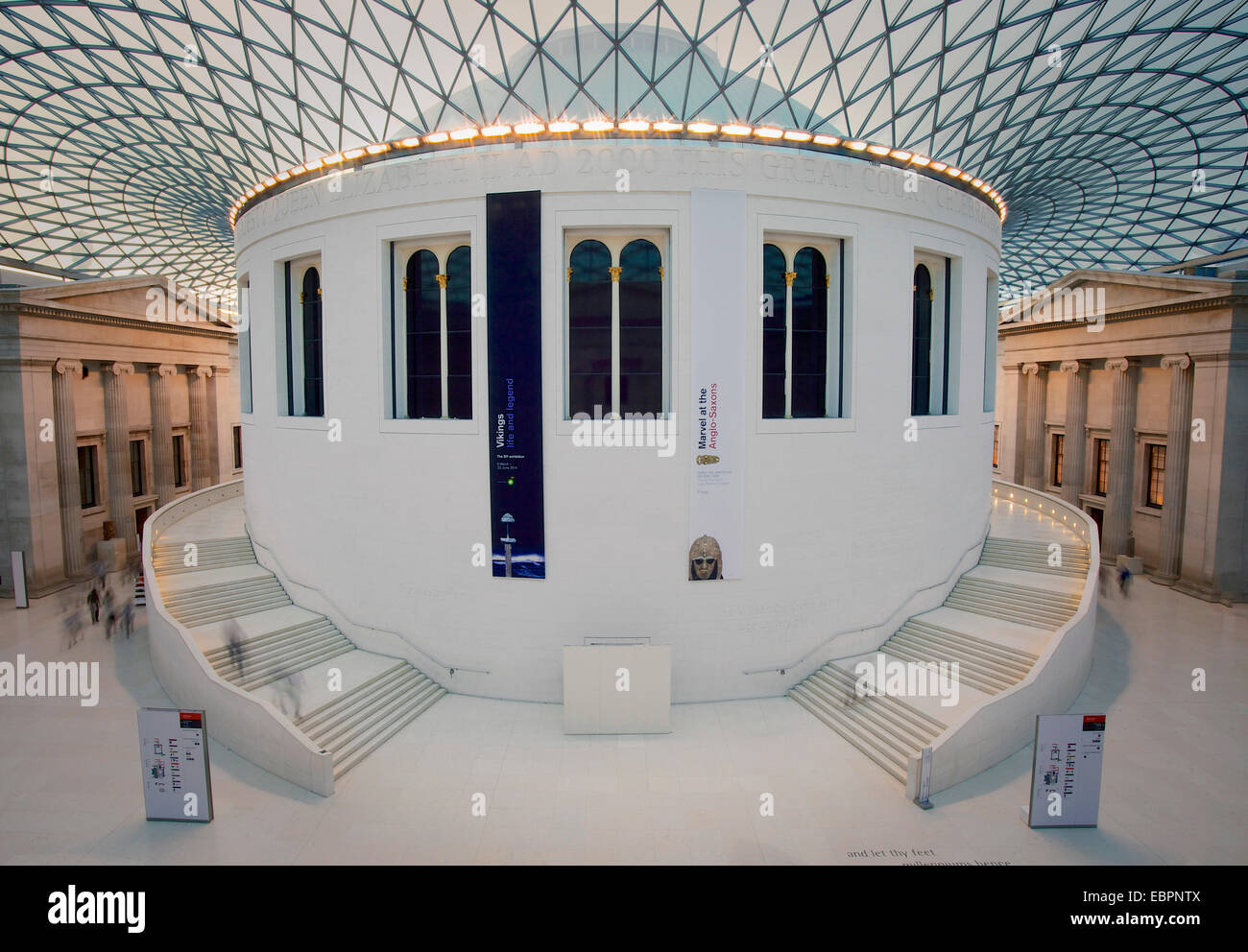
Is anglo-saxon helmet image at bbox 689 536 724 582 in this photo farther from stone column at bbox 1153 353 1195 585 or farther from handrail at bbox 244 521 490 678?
stone column at bbox 1153 353 1195 585

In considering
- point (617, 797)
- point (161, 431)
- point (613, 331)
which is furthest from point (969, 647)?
point (161, 431)

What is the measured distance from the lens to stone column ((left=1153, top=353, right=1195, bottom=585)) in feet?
89.8

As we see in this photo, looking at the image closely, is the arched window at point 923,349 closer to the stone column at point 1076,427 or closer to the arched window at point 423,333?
the arched window at point 423,333

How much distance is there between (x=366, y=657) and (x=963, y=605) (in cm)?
1781

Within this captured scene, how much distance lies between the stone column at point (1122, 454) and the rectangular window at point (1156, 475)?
0.61 m

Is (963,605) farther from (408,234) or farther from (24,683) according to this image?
(24,683)

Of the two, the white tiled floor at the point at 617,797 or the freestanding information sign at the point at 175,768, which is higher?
the freestanding information sign at the point at 175,768

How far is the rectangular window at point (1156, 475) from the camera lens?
98.4ft

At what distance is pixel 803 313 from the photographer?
18.2m

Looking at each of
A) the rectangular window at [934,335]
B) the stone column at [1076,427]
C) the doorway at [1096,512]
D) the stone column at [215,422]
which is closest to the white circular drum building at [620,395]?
the rectangular window at [934,335]

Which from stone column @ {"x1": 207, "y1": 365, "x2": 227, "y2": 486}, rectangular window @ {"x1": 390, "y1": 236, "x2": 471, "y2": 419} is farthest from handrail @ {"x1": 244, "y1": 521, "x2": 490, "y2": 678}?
stone column @ {"x1": 207, "y1": 365, "x2": 227, "y2": 486}

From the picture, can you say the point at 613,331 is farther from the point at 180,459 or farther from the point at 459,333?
the point at 180,459

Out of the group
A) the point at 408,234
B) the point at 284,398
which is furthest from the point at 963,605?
the point at 284,398

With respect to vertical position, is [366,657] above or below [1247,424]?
below
